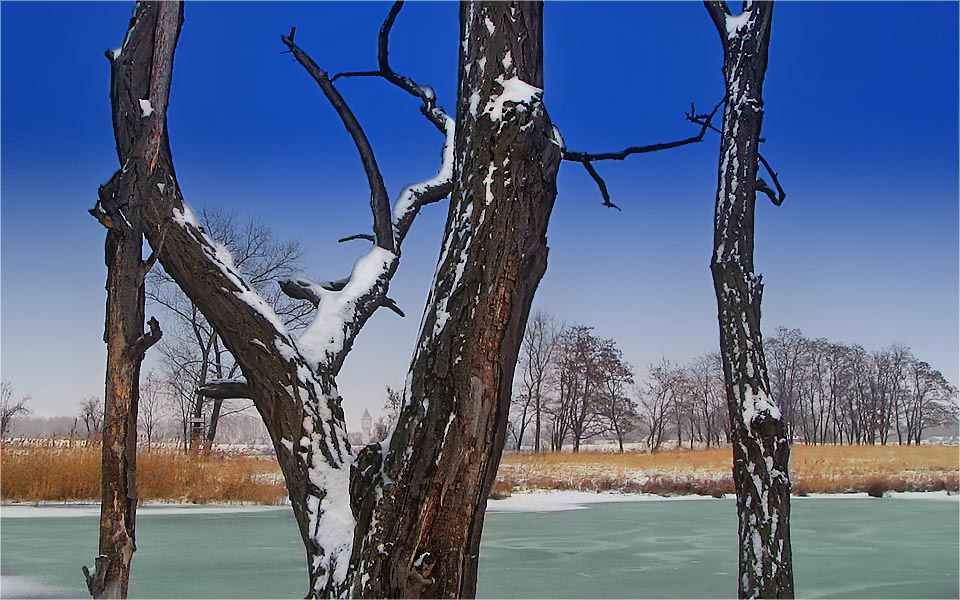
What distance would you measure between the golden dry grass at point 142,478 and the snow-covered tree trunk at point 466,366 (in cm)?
931

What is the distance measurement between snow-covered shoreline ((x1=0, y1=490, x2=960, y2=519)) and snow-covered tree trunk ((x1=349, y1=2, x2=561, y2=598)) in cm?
851

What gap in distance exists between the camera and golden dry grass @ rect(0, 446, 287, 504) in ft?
32.4

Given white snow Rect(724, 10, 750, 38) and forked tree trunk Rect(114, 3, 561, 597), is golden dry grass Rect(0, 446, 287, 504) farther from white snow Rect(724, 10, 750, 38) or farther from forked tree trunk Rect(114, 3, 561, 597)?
forked tree trunk Rect(114, 3, 561, 597)

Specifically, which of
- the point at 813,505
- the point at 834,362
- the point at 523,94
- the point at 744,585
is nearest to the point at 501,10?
the point at 523,94

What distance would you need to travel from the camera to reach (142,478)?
10.1 metres

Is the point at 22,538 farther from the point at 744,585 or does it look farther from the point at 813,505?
the point at 813,505

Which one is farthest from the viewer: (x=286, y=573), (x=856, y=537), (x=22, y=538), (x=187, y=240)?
(x=856, y=537)

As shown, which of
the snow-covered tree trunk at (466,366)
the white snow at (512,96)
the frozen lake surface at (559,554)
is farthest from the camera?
the frozen lake surface at (559,554)

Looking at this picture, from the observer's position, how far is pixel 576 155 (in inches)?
99.0

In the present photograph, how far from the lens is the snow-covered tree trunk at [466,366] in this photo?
1.70m

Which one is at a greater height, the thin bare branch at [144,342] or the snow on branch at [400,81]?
the snow on branch at [400,81]

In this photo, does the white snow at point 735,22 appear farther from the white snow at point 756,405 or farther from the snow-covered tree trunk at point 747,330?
the white snow at point 756,405

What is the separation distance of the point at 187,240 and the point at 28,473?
29.7ft

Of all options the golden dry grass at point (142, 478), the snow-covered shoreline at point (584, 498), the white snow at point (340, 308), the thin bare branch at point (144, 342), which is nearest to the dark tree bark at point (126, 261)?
the thin bare branch at point (144, 342)
